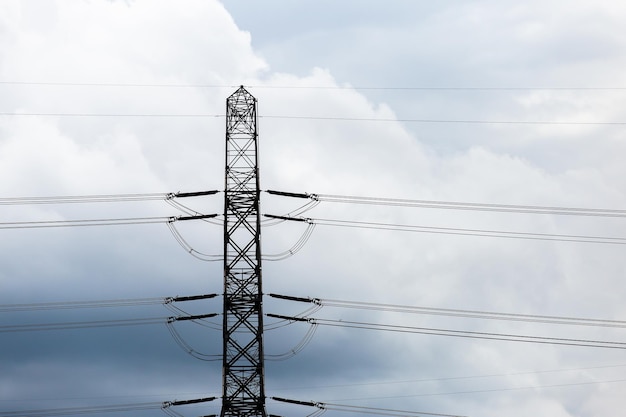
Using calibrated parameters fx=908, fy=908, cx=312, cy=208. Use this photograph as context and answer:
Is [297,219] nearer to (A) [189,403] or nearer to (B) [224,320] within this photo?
(B) [224,320]

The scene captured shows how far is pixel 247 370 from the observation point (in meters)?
67.6

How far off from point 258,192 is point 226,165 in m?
3.60

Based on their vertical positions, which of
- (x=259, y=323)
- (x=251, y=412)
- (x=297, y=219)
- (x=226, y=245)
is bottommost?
(x=251, y=412)

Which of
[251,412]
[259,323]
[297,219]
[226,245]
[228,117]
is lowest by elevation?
[251,412]

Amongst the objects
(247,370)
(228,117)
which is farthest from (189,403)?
(228,117)

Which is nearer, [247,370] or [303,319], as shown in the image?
[247,370]

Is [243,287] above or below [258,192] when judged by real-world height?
below

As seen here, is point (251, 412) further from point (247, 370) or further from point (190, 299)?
point (190, 299)

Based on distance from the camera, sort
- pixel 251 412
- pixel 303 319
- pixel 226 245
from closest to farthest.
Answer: pixel 251 412
pixel 226 245
pixel 303 319

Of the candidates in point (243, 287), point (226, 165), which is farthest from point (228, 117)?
point (243, 287)

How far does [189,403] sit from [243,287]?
10051mm

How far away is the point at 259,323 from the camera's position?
68875 millimetres

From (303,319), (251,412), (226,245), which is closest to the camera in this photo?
(251,412)

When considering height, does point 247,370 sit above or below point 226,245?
below
